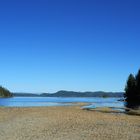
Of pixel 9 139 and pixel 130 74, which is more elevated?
pixel 130 74

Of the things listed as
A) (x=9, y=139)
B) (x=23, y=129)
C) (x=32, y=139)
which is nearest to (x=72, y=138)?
(x=32, y=139)

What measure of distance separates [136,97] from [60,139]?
99.9m

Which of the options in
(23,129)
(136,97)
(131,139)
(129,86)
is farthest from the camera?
(129,86)

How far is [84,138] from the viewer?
76.1ft

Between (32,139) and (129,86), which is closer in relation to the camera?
(32,139)

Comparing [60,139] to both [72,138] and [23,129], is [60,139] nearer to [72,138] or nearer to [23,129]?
[72,138]

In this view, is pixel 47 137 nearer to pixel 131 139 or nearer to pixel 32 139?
pixel 32 139

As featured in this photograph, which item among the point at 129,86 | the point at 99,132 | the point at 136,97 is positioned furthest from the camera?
the point at 129,86

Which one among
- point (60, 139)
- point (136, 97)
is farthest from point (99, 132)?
point (136, 97)

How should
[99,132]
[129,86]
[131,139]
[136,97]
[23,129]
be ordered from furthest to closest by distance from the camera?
1. [129,86]
2. [136,97]
3. [23,129]
4. [99,132]
5. [131,139]

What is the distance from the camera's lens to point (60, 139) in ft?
75.4

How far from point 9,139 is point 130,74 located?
114025 millimetres

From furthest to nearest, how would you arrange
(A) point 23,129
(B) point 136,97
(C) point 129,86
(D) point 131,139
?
(C) point 129,86, (B) point 136,97, (A) point 23,129, (D) point 131,139

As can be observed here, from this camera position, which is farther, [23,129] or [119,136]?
[23,129]
